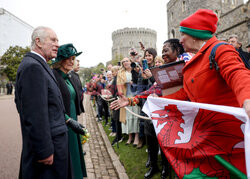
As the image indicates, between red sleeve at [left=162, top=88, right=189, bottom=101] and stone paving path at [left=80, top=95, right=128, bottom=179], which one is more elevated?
red sleeve at [left=162, top=88, right=189, bottom=101]

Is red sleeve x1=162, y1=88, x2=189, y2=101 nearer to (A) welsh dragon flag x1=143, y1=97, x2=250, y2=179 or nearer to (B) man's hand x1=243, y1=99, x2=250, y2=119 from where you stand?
(A) welsh dragon flag x1=143, y1=97, x2=250, y2=179

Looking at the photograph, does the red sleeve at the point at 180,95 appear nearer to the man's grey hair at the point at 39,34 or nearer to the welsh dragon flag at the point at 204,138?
the welsh dragon flag at the point at 204,138

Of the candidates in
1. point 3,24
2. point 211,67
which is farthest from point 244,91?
point 3,24

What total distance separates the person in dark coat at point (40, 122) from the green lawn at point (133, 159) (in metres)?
1.90

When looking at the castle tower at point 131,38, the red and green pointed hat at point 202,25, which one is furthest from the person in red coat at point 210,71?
the castle tower at point 131,38

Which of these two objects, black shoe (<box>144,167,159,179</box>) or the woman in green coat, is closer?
the woman in green coat

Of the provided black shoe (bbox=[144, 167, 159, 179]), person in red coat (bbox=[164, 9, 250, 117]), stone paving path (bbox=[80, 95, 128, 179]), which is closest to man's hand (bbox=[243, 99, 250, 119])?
person in red coat (bbox=[164, 9, 250, 117])

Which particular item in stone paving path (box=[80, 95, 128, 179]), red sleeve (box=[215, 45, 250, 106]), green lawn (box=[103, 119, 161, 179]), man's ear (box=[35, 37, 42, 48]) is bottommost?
stone paving path (box=[80, 95, 128, 179])

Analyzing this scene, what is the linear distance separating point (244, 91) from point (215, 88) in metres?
0.50

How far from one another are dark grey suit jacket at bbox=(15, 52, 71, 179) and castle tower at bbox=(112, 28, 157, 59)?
77.9 metres

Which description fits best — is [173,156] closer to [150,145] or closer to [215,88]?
[215,88]

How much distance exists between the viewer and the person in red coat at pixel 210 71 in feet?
3.92

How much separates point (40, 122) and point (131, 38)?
8104 centimetres

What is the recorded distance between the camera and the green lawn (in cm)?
371
